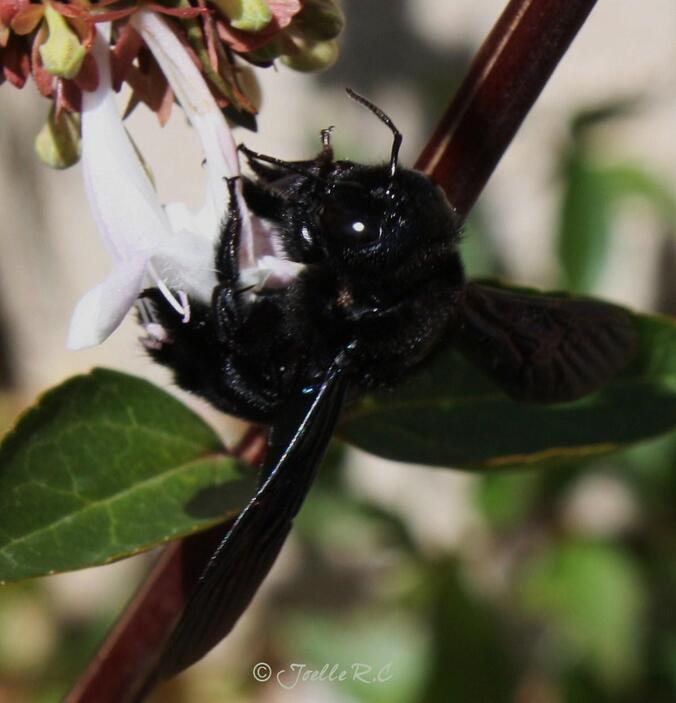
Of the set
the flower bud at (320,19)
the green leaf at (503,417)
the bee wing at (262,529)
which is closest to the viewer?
the bee wing at (262,529)

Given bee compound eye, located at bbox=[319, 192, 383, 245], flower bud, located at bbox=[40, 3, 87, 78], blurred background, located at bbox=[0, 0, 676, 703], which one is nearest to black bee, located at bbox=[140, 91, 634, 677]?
bee compound eye, located at bbox=[319, 192, 383, 245]

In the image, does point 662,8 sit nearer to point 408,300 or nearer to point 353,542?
point 353,542

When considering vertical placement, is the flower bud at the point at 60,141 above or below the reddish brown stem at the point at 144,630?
above

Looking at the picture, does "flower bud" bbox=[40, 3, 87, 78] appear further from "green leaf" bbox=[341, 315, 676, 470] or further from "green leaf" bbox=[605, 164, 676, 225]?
"green leaf" bbox=[605, 164, 676, 225]

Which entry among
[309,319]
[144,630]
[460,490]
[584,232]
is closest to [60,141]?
[309,319]

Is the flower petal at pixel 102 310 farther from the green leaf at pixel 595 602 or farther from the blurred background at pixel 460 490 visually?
the green leaf at pixel 595 602

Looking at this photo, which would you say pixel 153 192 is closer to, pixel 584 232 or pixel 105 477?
pixel 105 477

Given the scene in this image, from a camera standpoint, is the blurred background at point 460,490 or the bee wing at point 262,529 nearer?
the bee wing at point 262,529

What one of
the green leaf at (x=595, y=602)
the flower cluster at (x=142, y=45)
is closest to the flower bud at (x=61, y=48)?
the flower cluster at (x=142, y=45)
